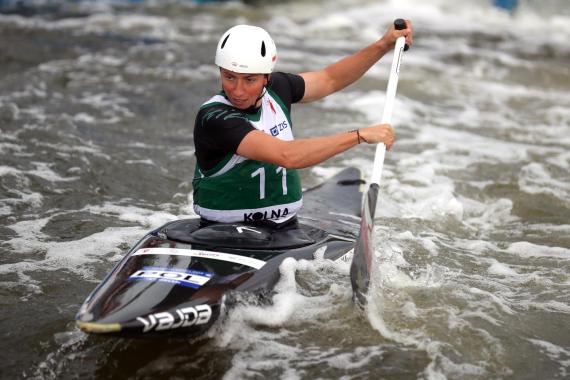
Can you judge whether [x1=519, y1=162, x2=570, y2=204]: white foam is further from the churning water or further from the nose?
the nose

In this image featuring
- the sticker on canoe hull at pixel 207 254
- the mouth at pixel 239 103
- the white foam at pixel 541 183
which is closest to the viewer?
the sticker on canoe hull at pixel 207 254

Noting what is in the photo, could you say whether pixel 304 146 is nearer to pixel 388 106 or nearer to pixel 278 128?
pixel 278 128

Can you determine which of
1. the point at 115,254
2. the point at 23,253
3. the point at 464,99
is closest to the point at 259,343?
the point at 115,254

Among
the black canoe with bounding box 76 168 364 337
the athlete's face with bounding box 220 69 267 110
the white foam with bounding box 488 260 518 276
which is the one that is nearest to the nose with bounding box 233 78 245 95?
the athlete's face with bounding box 220 69 267 110

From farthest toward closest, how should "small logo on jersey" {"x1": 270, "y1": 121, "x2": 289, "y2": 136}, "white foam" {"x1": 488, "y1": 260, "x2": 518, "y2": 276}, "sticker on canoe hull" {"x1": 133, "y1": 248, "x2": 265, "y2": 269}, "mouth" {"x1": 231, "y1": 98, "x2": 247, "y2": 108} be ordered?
"white foam" {"x1": 488, "y1": 260, "x2": 518, "y2": 276}
"small logo on jersey" {"x1": 270, "y1": 121, "x2": 289, "y2": 136}
"mouth" {"x1": 231, "y1": 98, "x2": 247, "y2": 108}
"sticker on canoe hull" {"x1": 133, "y1": 248, "x2": 265, "y2": 269}

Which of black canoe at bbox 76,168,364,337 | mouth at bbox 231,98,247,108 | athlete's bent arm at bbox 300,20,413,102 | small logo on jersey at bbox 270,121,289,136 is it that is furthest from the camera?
athlete's bent arm at bbox 300,20,413,102

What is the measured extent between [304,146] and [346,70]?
121 centimetres

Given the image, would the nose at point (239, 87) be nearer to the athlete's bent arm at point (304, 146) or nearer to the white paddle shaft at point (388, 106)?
the athlete's bent arm at point (304, 146)

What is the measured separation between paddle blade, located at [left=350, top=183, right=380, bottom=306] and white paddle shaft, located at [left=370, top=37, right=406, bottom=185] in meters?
Answer: 0.08

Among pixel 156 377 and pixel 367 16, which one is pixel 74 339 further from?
pixel 367 16

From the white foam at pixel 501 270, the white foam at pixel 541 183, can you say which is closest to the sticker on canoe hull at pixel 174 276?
the white foam at pixel 501 270

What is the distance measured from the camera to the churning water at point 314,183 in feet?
12.7

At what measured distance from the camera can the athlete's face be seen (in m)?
4.12

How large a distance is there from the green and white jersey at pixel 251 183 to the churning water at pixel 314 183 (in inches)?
16.1
